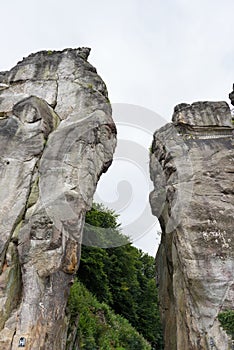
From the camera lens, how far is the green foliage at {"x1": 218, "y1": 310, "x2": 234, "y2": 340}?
7449mm

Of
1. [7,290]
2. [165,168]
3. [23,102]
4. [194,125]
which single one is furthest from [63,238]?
[194,125]

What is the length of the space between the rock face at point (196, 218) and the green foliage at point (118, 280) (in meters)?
8.56

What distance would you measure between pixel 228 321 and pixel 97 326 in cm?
1108

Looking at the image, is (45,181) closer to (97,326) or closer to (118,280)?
(97,326)

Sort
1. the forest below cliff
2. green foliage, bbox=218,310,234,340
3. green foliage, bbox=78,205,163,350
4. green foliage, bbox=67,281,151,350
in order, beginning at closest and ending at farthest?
green foliage, bbox=218,310,234,340, green foliage, bbox=67,281,151,350, the forest below cliff, green foliage, bbox=78,205,163,350

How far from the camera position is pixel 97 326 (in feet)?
56.3

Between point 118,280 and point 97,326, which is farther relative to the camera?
point 118,280

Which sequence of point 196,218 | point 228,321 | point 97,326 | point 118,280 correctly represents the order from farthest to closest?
point 118,280
point 97,326
point 196,218
point 228,321

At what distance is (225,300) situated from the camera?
859 centimetres

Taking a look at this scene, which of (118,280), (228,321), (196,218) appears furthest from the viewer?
(118,280)

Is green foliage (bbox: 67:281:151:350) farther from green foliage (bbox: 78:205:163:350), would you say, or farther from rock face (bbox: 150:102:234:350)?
rock face (bbox: 150:102:234:350)

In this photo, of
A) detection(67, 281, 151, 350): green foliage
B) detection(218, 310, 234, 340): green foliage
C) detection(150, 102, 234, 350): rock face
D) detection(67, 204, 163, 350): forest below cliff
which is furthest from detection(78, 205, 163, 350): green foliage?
detection(218, 310, 234, 340): green foliage

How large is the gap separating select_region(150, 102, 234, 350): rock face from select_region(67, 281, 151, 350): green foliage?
3.61m

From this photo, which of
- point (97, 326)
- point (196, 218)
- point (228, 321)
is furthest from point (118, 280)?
point (228, 321)
